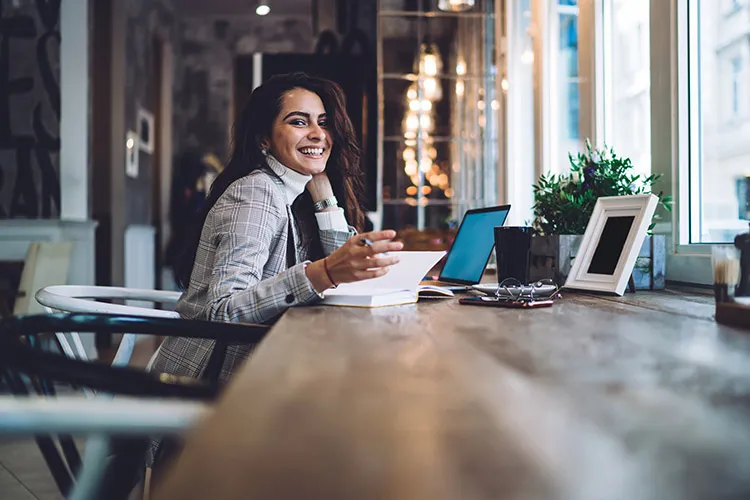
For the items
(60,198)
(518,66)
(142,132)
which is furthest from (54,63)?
(518,66)

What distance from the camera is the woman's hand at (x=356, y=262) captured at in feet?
3.83

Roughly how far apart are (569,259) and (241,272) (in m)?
0.77

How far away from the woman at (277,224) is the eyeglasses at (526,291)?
275mm

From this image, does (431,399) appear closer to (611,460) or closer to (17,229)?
(611,460)

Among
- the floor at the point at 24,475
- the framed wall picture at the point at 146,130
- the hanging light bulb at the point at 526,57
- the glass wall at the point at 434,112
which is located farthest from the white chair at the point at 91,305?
the framed wall picture at the point at 146,130

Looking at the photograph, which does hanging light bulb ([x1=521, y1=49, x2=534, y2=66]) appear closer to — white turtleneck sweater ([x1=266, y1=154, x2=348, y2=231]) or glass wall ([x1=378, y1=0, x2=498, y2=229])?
glass wall ([x1=378, y1=0, x2=498, y2=229])

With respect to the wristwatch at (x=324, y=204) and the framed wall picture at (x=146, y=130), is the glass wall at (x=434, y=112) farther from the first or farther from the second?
the wristwatch at (x=324, y=204)

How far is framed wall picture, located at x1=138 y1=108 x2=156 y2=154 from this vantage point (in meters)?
6.24

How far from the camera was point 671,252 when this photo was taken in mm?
1744

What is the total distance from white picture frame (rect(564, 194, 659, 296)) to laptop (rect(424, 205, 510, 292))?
9.0 inches

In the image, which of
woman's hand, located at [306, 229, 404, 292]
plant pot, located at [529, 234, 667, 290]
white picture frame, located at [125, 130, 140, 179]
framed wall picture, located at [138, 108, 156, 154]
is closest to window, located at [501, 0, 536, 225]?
plant pot, located at [529, 234, 667, 290]

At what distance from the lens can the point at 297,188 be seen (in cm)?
172

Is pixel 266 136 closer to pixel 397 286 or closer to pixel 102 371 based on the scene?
pixel 397 286

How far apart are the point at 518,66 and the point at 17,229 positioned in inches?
134
